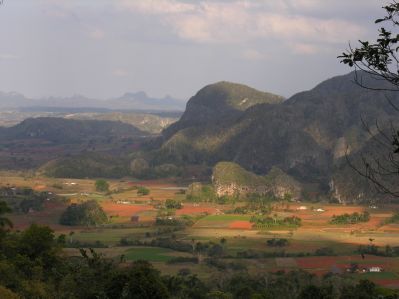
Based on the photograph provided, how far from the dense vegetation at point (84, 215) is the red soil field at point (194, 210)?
1422cm

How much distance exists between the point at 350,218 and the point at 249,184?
130 feet

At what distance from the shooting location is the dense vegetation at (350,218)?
93.8m

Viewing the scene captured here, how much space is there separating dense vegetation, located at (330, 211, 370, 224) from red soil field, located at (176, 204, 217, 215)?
2104 centimetres

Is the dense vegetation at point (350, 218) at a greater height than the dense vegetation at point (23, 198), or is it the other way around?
the dense vegetation at point (23, 198)

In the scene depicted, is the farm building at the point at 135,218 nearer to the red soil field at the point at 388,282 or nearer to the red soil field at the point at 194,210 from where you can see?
the red soil field at the point at 194,210

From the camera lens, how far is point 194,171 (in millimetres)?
163250

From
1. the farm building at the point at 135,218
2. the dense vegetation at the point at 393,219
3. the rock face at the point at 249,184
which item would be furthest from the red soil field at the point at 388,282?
the rock face at the point at 249,184

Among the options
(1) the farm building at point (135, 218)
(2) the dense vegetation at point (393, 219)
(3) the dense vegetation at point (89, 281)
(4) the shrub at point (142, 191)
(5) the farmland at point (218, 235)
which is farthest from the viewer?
(4) the shrub at point (142, 191)

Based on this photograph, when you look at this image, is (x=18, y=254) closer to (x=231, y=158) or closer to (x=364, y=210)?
(x=364, y=210)

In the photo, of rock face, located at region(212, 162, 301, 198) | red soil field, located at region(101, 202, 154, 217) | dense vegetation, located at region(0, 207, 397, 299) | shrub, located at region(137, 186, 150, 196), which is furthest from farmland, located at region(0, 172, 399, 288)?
dense vegetation, located at region(0, 207, 397, 299)

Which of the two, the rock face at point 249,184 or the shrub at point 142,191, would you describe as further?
the rock face at point 249,184

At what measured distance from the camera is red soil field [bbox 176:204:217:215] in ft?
334

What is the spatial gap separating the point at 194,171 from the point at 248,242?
87.6 m

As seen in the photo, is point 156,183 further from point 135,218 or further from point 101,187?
point 135,218
